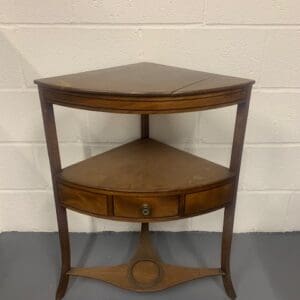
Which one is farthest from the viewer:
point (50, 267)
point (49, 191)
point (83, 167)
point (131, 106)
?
point (49, 191)

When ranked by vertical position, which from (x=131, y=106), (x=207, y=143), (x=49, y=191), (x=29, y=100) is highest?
(x=131, y=106)

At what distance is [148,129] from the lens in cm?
119

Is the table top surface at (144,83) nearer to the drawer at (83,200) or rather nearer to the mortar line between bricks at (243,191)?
the drawer at (83,200)

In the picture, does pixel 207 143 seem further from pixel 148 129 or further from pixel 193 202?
pixel 193 202

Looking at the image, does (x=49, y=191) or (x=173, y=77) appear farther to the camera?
(x=49, y=191)

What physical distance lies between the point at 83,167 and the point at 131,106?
1.03ft

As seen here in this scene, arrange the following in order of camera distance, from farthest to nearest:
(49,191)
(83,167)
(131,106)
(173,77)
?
(49,191)
(83,167)
(173,77)
(131,106)

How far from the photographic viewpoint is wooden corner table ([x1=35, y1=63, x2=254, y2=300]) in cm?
76

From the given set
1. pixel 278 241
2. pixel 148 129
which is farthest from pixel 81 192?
pixel 278 241

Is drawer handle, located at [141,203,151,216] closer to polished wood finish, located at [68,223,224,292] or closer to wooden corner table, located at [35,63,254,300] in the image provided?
wooden corner table, located at [35,63,254,300]

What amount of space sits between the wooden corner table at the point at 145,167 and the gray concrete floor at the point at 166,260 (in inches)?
3.5

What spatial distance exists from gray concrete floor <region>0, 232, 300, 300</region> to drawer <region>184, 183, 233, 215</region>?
0.41 m

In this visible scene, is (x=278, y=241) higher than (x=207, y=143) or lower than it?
lower

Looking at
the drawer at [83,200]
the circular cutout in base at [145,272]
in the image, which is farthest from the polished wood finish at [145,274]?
the drawer at [83,200]
